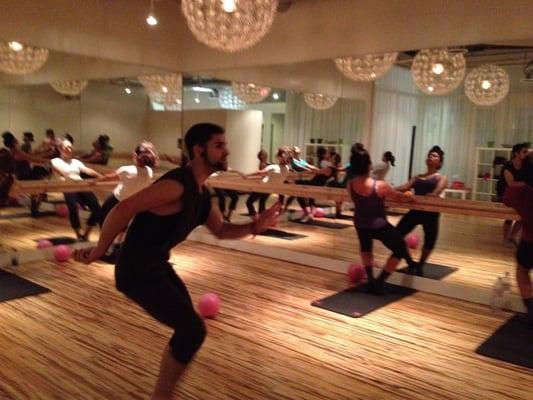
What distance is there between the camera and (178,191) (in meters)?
2.23

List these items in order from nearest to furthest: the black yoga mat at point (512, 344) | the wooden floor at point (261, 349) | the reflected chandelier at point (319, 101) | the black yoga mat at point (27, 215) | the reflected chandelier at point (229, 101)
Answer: the wooden floor at point (261, 349) → the black yoga mat at point (512, 344) → the reflected chandelier at point (319, 101) → the reflected chandelier at point (229, 101) → the black yoga mat at point (27, 215)

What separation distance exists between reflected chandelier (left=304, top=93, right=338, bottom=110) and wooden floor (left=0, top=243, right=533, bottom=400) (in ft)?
8.52

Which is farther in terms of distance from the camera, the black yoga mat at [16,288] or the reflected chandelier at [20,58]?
the reflected chandelier at [20,58]

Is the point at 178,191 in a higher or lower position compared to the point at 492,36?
lower

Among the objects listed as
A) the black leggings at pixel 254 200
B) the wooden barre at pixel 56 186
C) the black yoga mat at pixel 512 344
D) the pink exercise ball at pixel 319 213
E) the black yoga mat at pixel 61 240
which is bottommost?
the black yoga mat at pixel 512 344

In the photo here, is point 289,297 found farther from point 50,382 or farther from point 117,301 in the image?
point 50,382

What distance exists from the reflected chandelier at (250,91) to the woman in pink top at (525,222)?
12.8 ft

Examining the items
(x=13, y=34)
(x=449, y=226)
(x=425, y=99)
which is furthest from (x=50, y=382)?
(x=449, y=226)

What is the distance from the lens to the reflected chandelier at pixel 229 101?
7.39 meters

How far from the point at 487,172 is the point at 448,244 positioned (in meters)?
1.79

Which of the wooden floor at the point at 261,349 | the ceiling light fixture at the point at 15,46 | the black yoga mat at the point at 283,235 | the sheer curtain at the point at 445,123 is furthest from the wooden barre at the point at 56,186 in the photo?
the sheer curtain at the point at 445,123

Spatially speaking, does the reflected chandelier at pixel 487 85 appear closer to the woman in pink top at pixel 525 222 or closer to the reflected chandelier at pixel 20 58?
the woman in pink top at pixel 525 222

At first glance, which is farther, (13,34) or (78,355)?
(13,34)

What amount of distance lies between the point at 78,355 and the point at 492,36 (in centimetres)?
444
